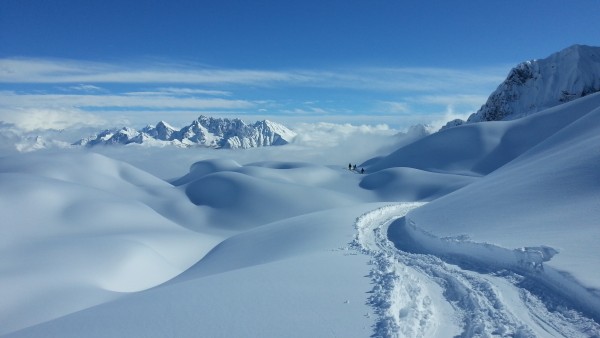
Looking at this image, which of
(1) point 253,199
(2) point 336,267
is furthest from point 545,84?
(2) point 336,267

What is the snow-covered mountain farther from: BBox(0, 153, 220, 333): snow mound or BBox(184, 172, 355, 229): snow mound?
BBox(0, 153, 220, 333): snow mound

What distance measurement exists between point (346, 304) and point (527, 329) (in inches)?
127

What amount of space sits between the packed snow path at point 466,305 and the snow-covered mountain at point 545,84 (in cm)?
16032

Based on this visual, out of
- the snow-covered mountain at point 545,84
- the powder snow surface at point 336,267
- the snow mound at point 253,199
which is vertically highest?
the snow-covered mountain at point 545,84

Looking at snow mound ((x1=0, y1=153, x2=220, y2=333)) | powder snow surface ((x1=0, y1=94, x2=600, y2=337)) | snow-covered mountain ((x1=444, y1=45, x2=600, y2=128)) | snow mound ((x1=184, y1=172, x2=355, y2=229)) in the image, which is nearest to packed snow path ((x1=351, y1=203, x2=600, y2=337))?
powder snow surface ((x1=0, y1=94, x2=600, y2=337))

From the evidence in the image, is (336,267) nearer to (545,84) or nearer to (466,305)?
(466,305)

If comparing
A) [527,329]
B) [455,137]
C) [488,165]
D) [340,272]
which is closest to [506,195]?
[340,272]

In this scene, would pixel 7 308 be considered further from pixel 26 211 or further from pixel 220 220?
pixel 220 220

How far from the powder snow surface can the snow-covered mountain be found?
13869 cm

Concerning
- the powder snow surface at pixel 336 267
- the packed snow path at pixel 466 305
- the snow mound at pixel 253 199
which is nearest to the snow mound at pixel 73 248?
the powder snow surface at pixel 336 267

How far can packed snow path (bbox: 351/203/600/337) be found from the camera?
6848 mm

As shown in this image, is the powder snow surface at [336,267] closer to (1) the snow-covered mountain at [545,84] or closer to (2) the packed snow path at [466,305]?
(2) the packed snow path at [466,305]

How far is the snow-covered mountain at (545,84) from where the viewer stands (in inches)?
5645

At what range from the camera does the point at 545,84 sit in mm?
154750
